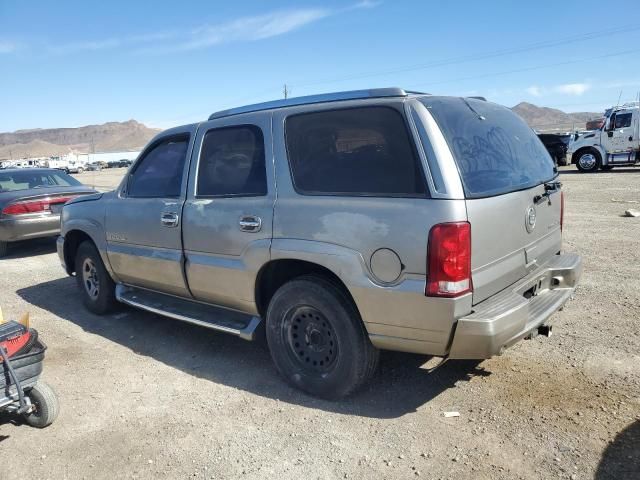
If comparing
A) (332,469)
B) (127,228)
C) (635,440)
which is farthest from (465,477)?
(127,228)

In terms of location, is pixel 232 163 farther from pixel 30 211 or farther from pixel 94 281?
pixel 30 211

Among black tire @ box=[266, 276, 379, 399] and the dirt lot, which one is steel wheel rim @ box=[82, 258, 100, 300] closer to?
the dirt lot

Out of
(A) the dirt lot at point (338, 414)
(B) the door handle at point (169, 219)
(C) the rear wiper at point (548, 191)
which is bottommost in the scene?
(A) the dirt lot at point (338, 414)

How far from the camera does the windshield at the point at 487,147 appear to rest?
3121 millimetres

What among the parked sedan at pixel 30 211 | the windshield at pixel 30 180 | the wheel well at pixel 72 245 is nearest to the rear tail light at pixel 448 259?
the wheel well at pixel 72 245

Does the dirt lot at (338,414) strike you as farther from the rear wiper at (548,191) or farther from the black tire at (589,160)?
the black tire at (589,160)

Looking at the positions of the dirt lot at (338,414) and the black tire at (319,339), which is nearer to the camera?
the dirt lot at (338,414)

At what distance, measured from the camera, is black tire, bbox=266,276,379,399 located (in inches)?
134

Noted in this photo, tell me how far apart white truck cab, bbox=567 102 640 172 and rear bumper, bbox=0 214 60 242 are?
20.4 metres

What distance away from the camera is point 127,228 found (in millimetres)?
4875

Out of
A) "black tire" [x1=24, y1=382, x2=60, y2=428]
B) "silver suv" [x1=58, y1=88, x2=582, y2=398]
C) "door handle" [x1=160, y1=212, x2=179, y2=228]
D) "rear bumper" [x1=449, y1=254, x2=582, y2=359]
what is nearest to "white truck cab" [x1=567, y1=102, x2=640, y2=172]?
"silver suv" [x1=58, y1=88, x2=582, y2=398]

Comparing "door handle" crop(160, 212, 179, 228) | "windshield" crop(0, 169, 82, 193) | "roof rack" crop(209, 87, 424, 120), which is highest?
"roof rack" crop(209, 87, 424, 120)

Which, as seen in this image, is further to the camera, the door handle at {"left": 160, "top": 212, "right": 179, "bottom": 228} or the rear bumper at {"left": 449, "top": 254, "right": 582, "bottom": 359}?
the door handle at {"left": 160, "top": 212, "right": 179, "bottom": 228}

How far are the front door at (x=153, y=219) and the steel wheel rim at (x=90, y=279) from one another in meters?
0.57
